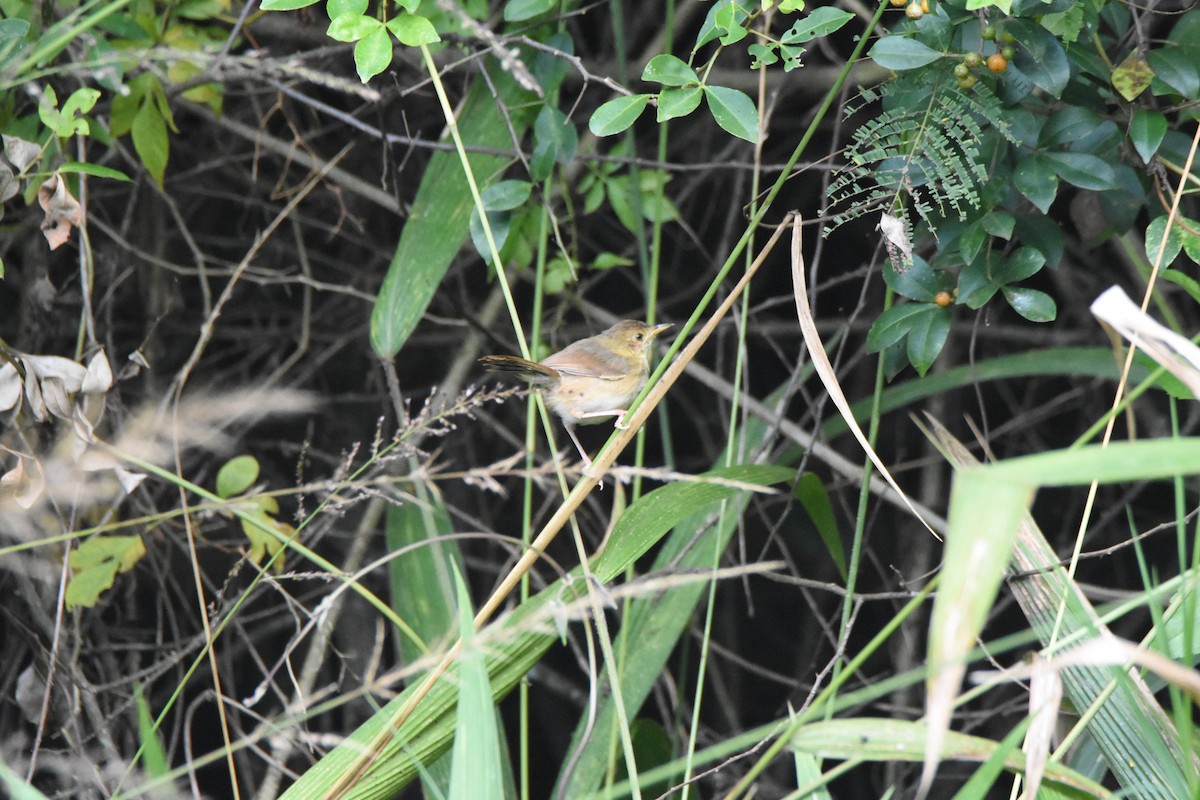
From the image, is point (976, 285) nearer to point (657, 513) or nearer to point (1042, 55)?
point (1042, 55)

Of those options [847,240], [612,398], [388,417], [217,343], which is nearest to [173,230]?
[217,343]

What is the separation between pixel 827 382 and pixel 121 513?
6.93 feet

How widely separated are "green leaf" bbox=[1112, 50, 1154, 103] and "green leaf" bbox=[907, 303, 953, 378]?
466 mm

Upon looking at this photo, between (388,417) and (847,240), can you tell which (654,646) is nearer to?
(388,417)

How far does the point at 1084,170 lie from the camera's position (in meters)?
1.85

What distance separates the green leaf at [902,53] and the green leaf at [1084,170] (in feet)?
0.99

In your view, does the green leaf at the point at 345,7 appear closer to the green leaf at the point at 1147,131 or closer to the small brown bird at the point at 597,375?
the small brown bird at the point at 597,375

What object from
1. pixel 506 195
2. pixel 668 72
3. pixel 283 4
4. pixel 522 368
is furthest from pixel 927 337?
pixel 283 4

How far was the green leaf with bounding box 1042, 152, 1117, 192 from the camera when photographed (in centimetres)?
184

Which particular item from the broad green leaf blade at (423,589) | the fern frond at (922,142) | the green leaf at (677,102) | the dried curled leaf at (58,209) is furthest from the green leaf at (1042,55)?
the dried curled leaf at (58,209)

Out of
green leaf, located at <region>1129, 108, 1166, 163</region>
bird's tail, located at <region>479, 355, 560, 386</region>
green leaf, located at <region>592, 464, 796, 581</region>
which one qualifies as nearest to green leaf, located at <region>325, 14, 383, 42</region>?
bird's tail, located at <region>479, 355, 560, 386</region>

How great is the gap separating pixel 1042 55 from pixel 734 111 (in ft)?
1.67

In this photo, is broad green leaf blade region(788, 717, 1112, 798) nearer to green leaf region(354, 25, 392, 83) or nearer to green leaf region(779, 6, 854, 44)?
green leaf region(779, 6, 854, 44)

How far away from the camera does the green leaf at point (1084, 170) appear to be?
1.84 metres
